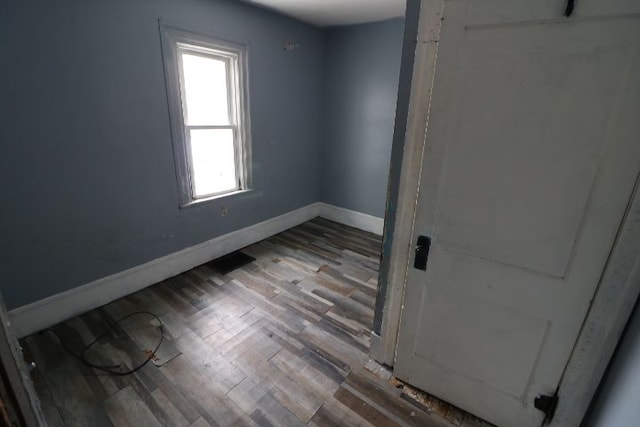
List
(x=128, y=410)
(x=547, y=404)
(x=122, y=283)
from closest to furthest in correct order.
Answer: (x=547, y=404)
(x=128, y=410)
(x=122, y=283)

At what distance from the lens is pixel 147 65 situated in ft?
7.64

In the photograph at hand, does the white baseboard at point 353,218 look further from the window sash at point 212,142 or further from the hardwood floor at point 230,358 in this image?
the window sash at point 212,142

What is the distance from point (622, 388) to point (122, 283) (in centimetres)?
315

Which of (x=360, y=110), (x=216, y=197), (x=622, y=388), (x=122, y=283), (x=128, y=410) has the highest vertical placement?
(x=360, y=110)

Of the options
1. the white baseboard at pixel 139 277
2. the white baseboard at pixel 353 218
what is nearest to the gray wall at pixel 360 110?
the white baseboard at pixel 353 218

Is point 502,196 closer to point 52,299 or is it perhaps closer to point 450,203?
point 450,203

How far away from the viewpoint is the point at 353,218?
422 centimetres

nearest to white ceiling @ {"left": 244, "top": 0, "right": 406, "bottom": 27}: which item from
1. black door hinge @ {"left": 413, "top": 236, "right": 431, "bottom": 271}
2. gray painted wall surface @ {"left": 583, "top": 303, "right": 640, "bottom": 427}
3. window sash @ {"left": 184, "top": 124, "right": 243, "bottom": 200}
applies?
window sash @ {"left": 184, "top": 124, "right": 243, "bottom": 200}

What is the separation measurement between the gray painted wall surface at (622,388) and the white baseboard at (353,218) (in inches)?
108

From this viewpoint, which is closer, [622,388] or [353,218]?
[622,388]

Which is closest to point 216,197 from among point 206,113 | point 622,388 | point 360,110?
point 206,113

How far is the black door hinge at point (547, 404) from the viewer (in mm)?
1373

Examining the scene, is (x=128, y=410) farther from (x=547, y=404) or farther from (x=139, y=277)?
(x=547, y=404)

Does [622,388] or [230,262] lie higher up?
[622,388]
